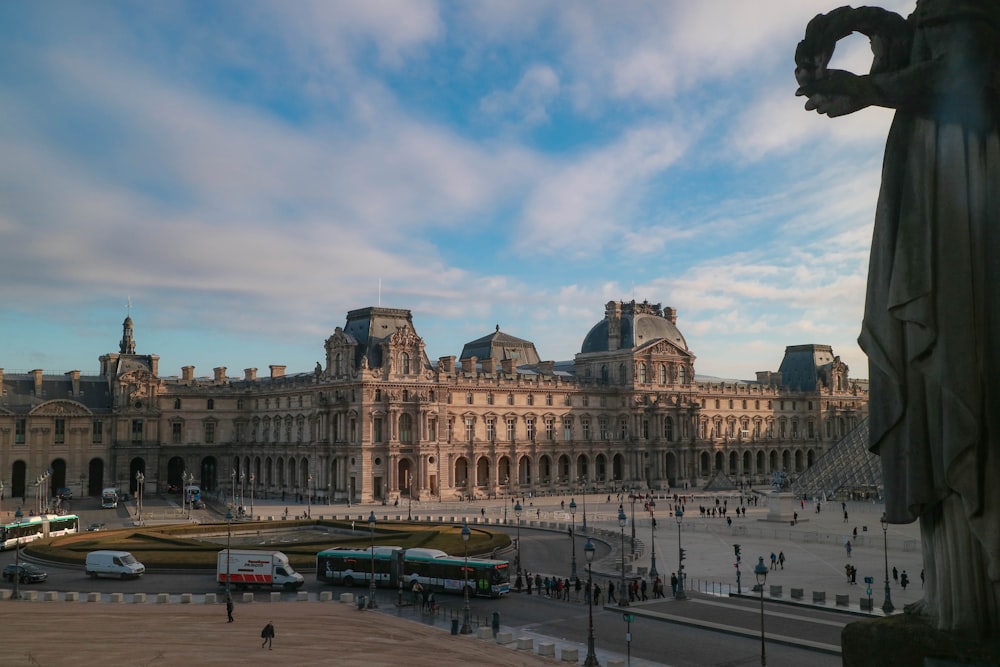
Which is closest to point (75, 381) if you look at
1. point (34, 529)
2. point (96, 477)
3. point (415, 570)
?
point (96, 477)

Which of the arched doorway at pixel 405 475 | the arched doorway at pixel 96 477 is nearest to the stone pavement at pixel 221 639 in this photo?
the arched doorway at pixel 405 475

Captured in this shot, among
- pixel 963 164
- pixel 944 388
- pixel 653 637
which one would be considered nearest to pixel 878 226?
pixel 963 164

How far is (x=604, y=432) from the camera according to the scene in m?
118

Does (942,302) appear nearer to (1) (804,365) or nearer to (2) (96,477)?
(2) (96,477)

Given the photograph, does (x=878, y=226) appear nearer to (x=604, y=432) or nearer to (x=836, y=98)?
(x=836, y=98)

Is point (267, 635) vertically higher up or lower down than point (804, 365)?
lower down

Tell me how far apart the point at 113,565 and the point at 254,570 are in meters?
8.94

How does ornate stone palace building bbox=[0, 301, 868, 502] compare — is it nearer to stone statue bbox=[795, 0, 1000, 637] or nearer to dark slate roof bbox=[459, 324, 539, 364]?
dark slate roof bbox=[459, 324, 539, 364]

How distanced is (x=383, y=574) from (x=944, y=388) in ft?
135

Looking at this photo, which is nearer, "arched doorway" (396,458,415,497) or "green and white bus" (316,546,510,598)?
"green and white bus" (316,546,510,598)

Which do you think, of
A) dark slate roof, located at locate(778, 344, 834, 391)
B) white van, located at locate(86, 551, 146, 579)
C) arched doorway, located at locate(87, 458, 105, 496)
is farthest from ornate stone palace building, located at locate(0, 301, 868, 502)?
white van, located at locate(86, 551, 146, 579)

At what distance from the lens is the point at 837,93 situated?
8891 mm

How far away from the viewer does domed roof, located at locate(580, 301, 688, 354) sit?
11981 cm

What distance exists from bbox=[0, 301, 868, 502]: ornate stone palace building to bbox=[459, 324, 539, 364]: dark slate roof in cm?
32
